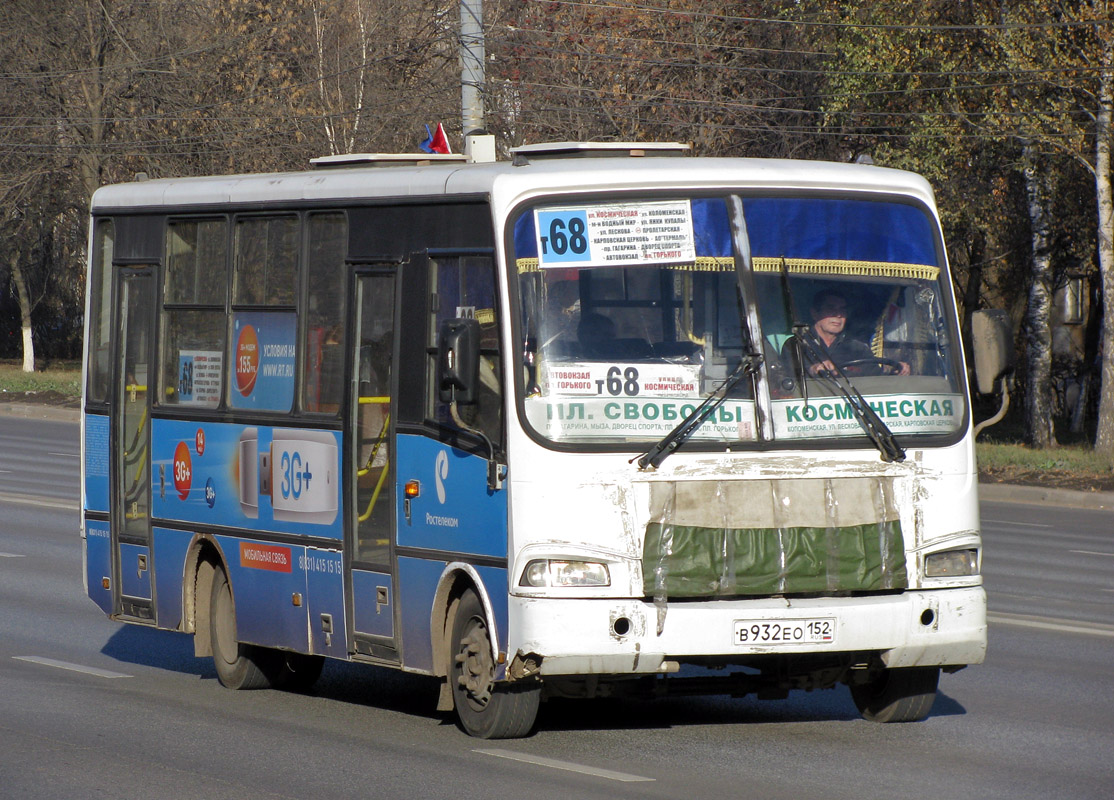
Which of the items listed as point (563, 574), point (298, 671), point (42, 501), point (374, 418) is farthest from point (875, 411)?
point (42, 501)

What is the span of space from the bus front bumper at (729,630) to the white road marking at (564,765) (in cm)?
38

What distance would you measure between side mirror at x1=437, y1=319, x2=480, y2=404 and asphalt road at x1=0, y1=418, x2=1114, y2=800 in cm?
155

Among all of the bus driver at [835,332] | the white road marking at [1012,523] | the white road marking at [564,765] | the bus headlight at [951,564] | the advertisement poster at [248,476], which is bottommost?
the white road marking at [564,765]

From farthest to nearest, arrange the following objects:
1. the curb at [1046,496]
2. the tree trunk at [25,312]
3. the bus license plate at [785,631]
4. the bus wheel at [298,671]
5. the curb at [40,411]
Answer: the tree trunk at [25,312], the curb at [40,411], the curb at [1046,496], the bus wheel at [298,671], the bus license plate at [785,631]

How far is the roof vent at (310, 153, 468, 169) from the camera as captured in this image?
8.97 meters

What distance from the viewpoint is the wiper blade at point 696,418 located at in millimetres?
7180

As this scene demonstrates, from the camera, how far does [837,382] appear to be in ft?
24.8

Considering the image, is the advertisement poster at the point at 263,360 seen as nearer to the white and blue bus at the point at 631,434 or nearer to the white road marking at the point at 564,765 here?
the white and blue bus at the point at 631,434

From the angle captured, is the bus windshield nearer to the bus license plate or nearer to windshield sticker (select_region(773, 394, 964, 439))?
windshield sticker (select_region(773, 394, 964, 439))

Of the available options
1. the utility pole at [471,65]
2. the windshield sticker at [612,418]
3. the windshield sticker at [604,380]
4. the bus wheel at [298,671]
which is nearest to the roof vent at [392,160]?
the windshield sticker at [604,380]

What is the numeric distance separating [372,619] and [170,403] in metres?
2.26

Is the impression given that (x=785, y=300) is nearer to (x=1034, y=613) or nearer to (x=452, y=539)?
(x=452, y=539)

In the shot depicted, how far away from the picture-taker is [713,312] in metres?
7.48

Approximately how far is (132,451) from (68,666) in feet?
4.24
